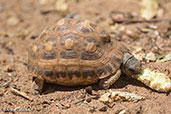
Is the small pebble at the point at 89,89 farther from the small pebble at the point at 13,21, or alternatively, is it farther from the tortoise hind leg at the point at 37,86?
the small pebble at the point at 13,21

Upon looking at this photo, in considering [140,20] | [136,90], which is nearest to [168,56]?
[136,90]

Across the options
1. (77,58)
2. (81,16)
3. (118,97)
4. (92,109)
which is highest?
(81,16)

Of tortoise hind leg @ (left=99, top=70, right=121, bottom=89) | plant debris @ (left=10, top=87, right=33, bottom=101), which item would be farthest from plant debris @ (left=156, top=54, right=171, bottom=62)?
plant debris @ (left=10, top=87, right=33, bottom=101)

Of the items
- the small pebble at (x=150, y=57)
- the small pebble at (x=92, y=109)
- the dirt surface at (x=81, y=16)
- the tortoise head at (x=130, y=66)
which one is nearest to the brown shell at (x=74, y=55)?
the tortoise head at (x=130, y=66)

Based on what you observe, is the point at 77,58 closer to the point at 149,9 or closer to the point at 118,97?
the point at 118,97

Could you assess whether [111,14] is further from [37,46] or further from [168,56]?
A: [37,46]

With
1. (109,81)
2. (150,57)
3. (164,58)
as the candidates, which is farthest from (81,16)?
(109,81)
